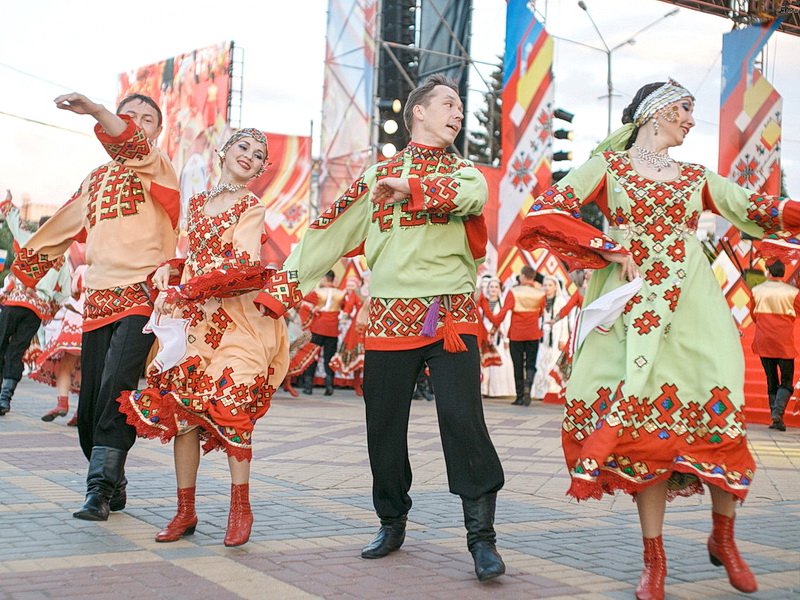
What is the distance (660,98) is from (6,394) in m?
8.41

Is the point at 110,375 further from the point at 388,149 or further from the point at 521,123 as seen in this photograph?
the point at 521,123

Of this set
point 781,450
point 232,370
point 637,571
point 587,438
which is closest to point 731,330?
point 587,438

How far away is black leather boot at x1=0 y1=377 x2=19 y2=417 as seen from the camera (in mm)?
10367

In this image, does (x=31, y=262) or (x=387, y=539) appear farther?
(x=31, y=262)

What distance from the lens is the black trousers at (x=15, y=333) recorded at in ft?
35.1

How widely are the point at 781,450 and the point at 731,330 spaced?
234 inches

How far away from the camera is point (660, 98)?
4152mm

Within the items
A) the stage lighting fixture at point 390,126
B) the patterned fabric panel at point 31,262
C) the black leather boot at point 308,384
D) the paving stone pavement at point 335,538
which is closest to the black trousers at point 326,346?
the black leather boot at point 308,384

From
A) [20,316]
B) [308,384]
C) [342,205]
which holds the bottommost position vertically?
[308,384]

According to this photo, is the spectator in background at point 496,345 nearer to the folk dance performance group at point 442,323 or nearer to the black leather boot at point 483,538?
the folk dance performance group at point 442,323

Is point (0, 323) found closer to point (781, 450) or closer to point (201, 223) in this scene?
point (201, 223)

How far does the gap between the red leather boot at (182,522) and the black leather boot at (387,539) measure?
32.0 inches

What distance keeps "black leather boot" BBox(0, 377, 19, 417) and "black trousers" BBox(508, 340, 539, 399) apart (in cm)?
738

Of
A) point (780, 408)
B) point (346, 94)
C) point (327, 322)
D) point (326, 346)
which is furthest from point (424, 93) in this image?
point (346, 94)
